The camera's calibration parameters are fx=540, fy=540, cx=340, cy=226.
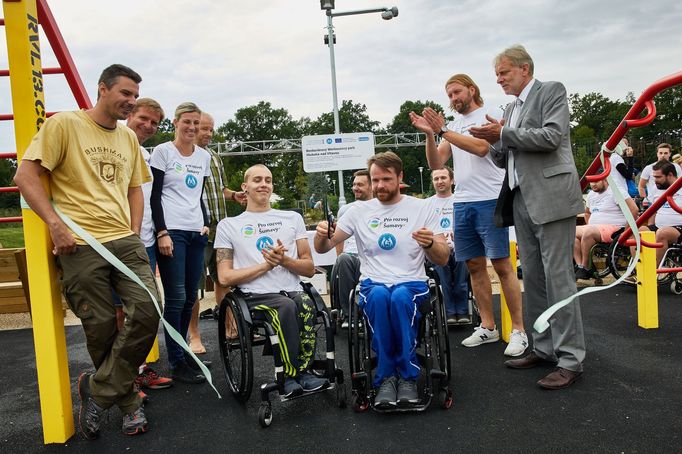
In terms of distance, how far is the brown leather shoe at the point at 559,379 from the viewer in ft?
9.67

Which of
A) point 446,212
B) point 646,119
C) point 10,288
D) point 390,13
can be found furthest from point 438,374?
point 390,13

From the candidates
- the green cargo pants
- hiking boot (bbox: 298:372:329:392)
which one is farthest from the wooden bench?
hiking boot (bbox: 298:372:329:392)

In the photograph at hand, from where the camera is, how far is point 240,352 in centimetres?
289

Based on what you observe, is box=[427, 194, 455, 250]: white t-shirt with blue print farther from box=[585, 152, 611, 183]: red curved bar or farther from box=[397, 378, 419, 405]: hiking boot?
box=[397, 378, 419, 405]: hiking boot

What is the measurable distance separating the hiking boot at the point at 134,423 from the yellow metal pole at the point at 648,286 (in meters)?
3.64

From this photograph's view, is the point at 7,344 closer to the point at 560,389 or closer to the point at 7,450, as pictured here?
the point at 7,450

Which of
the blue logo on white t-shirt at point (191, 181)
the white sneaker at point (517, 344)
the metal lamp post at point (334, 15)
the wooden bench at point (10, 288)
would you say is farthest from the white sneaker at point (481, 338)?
the metal lamp post at point (334, 15)

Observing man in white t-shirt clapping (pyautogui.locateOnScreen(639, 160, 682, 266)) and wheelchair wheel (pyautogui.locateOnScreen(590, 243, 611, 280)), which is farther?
wheelchair wheel (pyautogui.locateOnScreen(590, 243, 611, 280))

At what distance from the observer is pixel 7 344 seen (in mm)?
4789

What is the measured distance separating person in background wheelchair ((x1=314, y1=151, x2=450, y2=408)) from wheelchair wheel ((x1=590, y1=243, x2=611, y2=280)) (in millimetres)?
3859

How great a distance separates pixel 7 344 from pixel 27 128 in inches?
122

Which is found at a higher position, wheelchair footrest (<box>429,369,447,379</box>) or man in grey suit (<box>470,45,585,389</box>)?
man in grey suit (<box>470,45,585,389</box>)

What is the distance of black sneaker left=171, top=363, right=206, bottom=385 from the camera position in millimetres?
3420

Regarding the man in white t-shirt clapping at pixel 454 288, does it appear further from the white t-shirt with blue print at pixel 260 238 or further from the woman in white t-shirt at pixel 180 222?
the woman in white t-shirt at pixel 180 222
